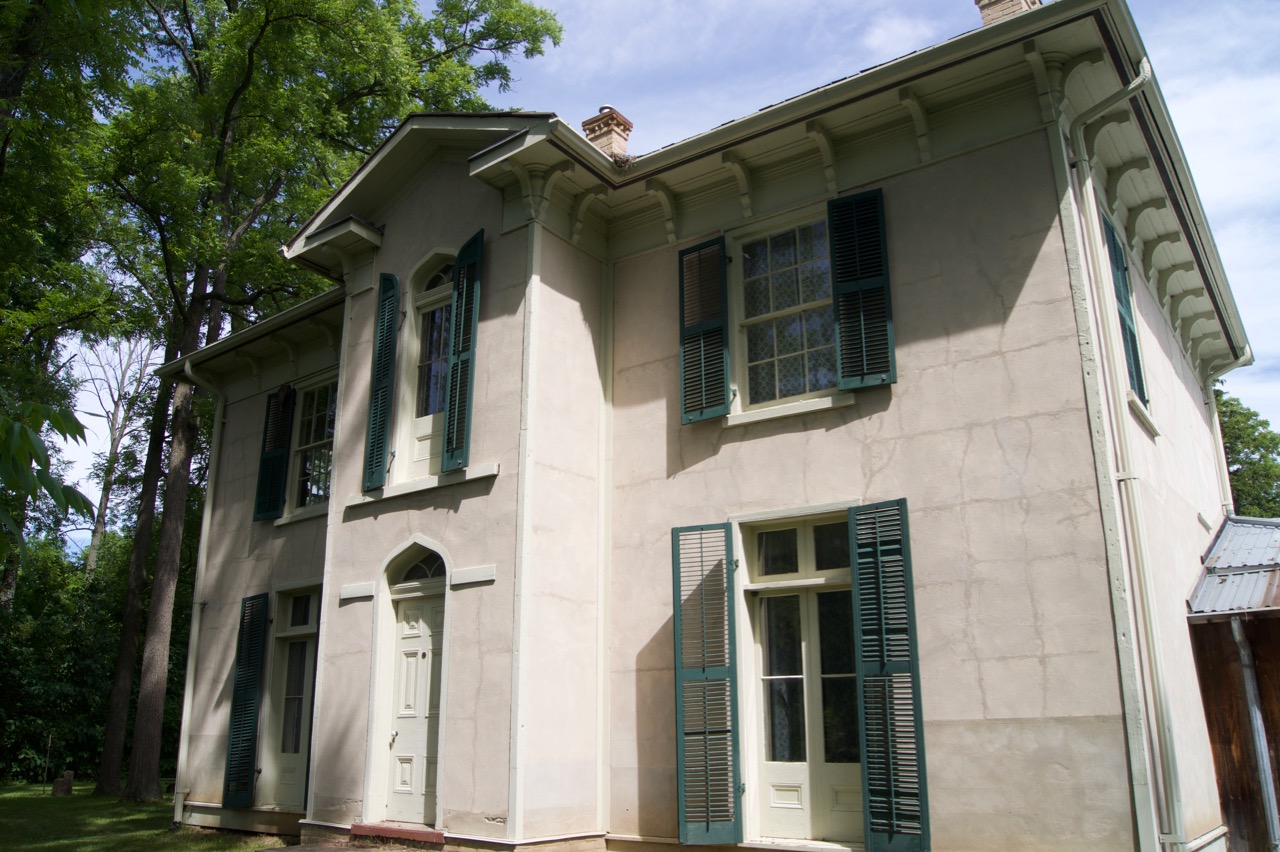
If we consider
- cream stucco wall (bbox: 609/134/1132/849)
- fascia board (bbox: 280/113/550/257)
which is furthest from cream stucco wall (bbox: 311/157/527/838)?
cream stucco wall (bbox: 609/134/1132/849)

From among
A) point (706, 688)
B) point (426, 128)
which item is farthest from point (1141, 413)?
point (426, 128)

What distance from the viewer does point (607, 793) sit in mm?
8984

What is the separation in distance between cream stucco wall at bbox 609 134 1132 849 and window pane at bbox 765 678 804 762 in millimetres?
208

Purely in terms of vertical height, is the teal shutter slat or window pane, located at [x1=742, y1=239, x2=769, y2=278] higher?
window pane, located at [x1=742, y1=239, x2=769, y2=278]

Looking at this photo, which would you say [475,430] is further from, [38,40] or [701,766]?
[38,40]

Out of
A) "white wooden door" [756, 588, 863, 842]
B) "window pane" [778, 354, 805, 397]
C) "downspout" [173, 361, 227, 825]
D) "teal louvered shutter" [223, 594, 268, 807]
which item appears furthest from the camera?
"downspout" [173, 361, 227, 825]

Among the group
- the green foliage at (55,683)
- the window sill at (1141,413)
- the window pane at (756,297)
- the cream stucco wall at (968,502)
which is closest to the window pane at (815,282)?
the window pane at (756,297)

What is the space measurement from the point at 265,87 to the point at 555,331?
1173 cm

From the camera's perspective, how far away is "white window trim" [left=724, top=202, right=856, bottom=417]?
8.73 m

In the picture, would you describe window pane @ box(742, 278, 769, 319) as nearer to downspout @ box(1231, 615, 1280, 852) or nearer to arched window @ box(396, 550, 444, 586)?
arched window @ box(396, 550, 444, 586)

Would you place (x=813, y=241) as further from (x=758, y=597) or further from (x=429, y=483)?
(x=429, y=483)

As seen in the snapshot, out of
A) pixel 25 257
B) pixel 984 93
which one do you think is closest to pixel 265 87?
pixel 25 257

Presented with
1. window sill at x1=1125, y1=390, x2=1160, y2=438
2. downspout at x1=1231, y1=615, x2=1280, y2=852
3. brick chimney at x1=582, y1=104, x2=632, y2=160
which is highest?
brick chimney at x1=582, y1=104, x2=632, y2=160

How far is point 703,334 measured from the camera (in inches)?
373
